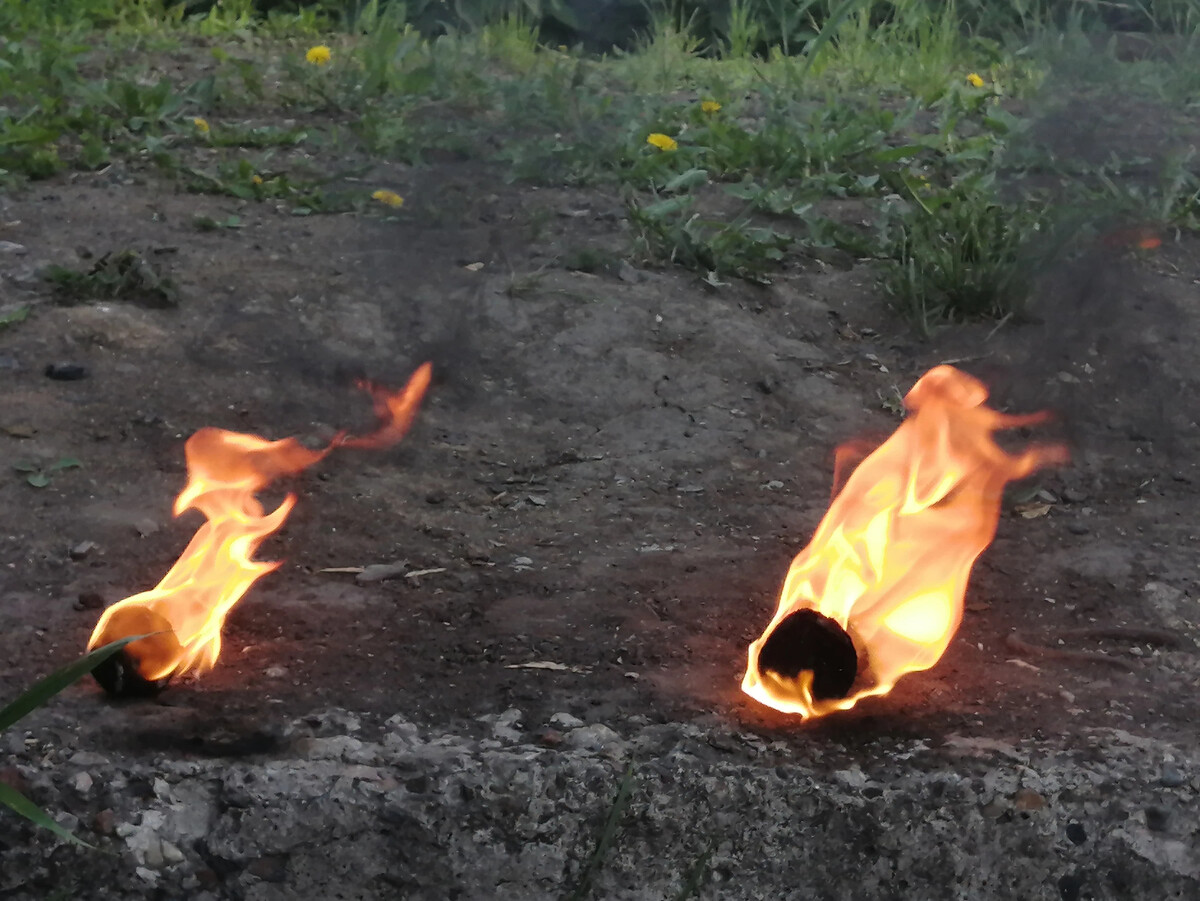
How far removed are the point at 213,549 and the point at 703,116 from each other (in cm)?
340

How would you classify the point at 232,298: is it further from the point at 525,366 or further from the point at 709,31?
the point at 709,31

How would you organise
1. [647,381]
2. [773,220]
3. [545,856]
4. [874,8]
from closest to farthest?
[545,856]
[647,381]
[773,220]
[874,8]

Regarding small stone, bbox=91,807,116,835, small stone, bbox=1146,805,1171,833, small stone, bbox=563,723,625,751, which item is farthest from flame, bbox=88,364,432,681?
small stone, bbox=1146,805,1171,833

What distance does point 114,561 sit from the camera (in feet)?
8.13

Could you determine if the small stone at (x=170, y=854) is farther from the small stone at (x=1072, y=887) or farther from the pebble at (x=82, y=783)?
the small stone at (x=1072, y=887)

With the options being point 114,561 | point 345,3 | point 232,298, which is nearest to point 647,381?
point 232,298

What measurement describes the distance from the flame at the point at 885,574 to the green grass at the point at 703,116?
1255mm

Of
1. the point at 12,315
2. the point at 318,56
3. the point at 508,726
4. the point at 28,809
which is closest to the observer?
the point at 28,809

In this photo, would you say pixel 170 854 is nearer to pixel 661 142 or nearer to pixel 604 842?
pixel 604 842

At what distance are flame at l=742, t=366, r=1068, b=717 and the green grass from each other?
1255mm

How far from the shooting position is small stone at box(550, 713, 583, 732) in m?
2.02

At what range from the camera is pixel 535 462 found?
120 inches

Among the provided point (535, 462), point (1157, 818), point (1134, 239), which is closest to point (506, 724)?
point (1157, 818)

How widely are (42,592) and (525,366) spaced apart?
55.8 inches
